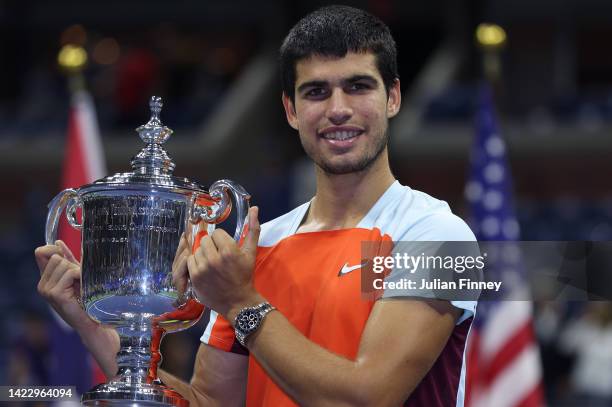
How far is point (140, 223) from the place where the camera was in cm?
202

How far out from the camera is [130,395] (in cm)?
195

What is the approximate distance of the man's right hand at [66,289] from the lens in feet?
7.20

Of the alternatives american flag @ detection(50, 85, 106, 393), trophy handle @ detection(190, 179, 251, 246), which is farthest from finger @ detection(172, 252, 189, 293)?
american flag @ detection(50, 85, 106, 393)

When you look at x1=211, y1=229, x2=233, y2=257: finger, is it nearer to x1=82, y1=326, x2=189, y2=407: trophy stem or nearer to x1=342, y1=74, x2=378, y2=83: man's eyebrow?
x1=82, y1=326, x2=189, y2=407: trophy stem

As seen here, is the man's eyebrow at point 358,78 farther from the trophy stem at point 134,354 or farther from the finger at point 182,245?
the trophy stem at point 134,354

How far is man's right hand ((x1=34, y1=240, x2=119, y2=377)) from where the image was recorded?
2194 mm

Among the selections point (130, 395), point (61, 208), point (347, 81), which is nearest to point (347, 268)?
point (347, 81)

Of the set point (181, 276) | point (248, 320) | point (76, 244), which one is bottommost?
point (248, 320)

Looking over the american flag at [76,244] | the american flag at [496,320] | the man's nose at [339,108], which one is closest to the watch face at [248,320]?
the man's nose at [339,108]

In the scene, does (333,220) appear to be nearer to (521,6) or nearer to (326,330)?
(326,330)

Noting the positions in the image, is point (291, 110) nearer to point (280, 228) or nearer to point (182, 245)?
point (280, 228)

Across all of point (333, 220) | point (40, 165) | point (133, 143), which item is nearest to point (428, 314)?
point (333, 220)

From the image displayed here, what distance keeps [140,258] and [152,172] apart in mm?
190

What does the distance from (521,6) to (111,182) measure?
35.9ft
